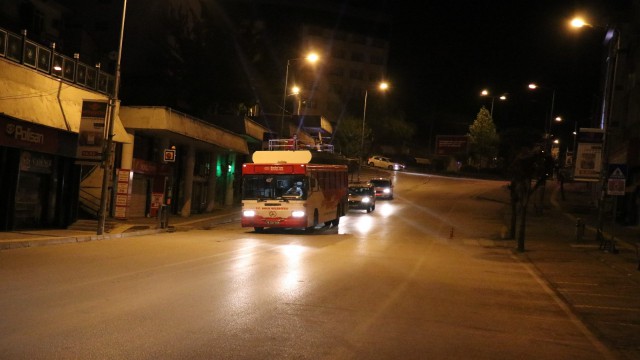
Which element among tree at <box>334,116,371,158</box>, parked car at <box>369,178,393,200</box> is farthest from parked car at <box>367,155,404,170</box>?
parked car at <box>369,178,393,200</box>

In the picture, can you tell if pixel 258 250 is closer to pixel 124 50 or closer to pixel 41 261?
pixel 41 261

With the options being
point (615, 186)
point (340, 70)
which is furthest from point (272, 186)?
point (340, 70)

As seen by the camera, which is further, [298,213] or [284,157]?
[284,157]

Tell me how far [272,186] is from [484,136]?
64119 millimetres

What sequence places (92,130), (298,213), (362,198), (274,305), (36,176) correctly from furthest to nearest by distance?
(362,198) < (298,213) < (36,176) < (92,130) < (274,305)

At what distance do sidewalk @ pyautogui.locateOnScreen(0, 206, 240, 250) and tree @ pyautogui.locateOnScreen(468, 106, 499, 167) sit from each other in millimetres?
54283

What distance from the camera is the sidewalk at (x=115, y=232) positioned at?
18.2 metres

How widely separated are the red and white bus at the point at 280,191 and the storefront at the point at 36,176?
710 cm

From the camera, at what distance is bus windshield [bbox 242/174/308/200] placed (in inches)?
985

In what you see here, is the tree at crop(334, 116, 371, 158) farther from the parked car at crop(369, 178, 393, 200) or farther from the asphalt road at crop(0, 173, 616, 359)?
the asphalt road at crop(0, 173, 616, 359)

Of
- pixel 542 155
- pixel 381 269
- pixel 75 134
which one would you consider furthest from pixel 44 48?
pixel 542 155

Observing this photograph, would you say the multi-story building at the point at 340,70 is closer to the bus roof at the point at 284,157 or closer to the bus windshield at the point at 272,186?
the bus roof at the point at 284,157

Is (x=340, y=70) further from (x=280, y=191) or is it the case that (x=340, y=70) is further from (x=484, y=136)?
(x=280, y=191)

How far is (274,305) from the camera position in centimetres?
→ 967
